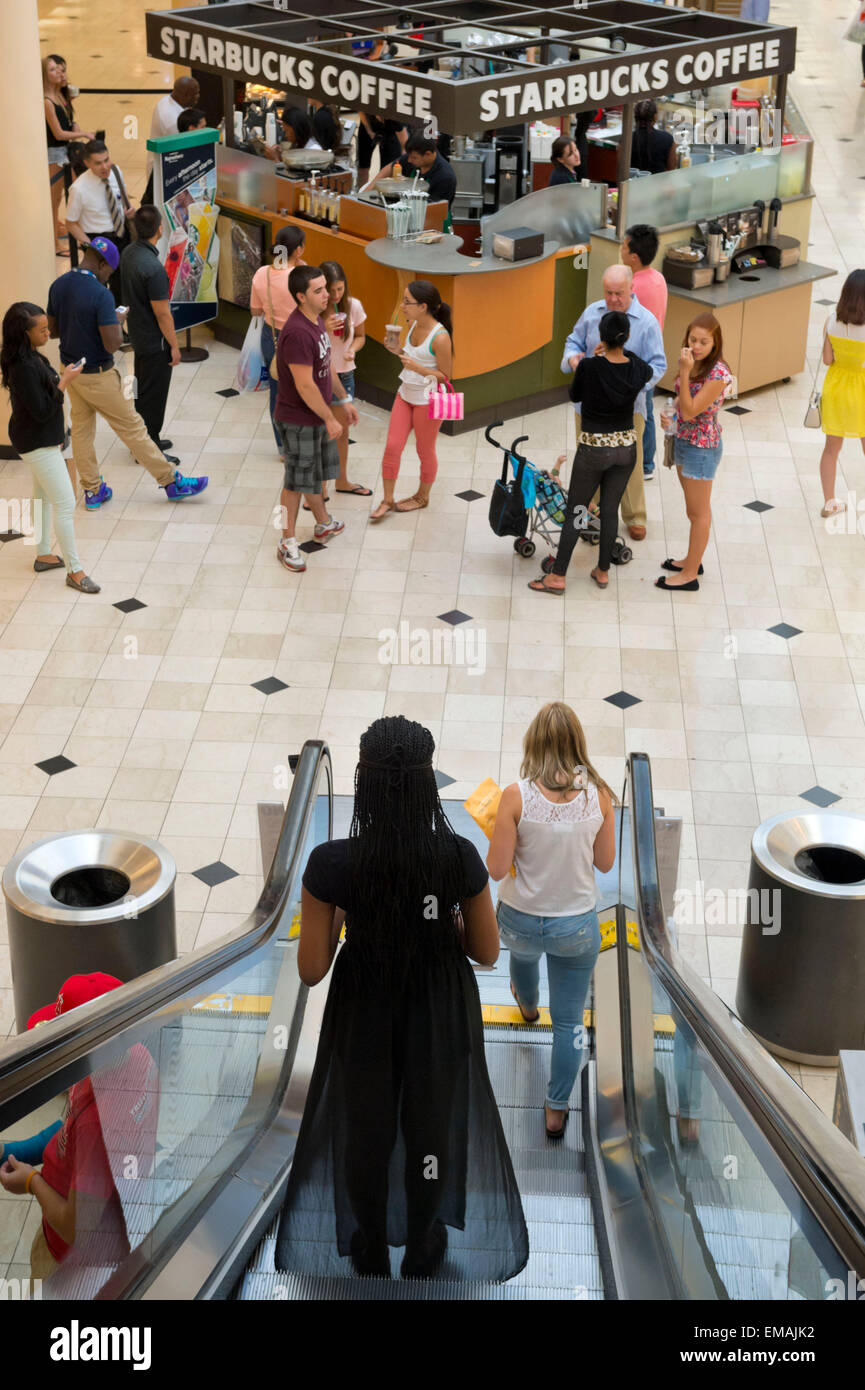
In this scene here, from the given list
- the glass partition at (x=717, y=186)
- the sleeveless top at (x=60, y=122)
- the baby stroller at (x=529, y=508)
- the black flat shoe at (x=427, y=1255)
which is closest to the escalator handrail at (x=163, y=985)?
the black flat shoe at (x=427, y=1255)

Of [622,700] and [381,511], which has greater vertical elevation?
[381,511]

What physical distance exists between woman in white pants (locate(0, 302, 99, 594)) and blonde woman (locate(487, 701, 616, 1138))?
3.99 metres

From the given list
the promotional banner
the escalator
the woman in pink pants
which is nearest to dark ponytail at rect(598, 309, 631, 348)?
the woman in pink pants

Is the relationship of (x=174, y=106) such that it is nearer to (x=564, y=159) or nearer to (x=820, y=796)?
(x=564, y=159)

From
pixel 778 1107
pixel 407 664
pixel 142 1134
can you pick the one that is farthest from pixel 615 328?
pixel 778 1107

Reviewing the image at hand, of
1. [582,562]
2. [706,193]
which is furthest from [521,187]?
[582,562]

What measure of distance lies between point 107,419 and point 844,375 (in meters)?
4.09

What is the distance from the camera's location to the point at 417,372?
832 centimetres

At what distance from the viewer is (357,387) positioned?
10.5 meters

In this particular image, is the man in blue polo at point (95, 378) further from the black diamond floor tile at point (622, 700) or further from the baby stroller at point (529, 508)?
the black diamond floor tile at point (622, 700)

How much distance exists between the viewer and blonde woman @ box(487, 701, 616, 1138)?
4074 millimetres

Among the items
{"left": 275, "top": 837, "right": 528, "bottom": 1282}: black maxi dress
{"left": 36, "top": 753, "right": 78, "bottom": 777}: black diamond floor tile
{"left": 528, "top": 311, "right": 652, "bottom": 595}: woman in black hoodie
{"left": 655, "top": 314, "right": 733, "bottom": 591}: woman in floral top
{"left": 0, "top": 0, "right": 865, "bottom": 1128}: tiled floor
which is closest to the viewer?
{"left": 275, "top": 837, "right": 528, "bottom": 1282}: black maxi dress

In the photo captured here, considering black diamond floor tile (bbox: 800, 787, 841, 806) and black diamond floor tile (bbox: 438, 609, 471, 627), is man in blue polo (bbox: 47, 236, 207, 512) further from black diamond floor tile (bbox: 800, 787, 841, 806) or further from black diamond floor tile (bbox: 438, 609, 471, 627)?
black diamond floor tile (bbox: 800, 787, 841, 806)
